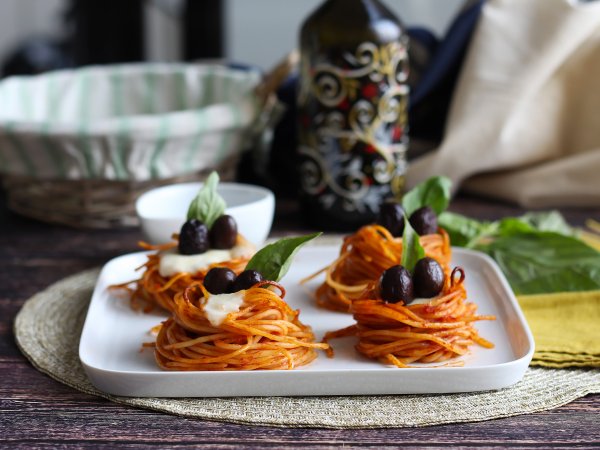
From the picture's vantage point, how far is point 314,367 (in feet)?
4.66

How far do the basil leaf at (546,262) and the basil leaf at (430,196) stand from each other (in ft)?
0.62

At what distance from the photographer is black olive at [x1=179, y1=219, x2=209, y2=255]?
5.46ft

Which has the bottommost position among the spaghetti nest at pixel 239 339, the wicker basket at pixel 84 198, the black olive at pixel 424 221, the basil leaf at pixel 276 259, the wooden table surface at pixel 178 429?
the wicker basket at pixel 84 198

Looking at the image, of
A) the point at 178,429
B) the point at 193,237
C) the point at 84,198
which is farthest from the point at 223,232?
the point at 84,198

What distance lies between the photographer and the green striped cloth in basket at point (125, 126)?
2.18 metres

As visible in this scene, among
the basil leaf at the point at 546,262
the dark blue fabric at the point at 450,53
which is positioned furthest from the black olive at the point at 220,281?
the dark blue fabric at the point at 450,53

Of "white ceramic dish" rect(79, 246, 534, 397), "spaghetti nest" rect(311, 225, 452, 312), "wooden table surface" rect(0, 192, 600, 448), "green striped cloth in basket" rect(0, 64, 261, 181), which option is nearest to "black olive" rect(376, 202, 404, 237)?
"spaghetti nest" rect(311, 225, 452, 312)

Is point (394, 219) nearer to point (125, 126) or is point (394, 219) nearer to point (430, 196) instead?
point (430, 196)

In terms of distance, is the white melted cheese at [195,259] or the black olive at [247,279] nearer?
the black olive at [247,279]

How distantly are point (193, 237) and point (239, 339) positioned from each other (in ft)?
1.00

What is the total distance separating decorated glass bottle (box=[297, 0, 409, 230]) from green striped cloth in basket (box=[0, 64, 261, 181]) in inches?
9.0

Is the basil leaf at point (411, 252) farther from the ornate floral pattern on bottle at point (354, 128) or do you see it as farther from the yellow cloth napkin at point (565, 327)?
the ornate floral pattern on bottle at point (354, 128)

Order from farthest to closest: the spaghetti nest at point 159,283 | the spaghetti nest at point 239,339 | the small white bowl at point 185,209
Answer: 1. the small white bowl at point 185,209
2. the spaghetti nest at point 159,283
3. the spaghetti nest at point 239,339

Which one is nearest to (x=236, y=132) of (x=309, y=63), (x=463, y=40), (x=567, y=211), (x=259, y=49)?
(x=309, y=63)
